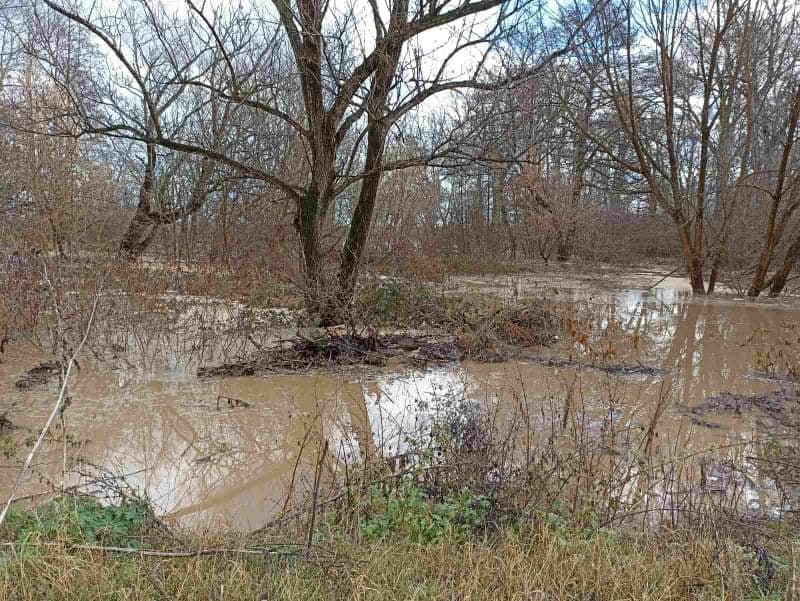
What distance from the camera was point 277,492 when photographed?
4.64 meters

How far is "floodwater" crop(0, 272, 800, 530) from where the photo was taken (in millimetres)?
4699

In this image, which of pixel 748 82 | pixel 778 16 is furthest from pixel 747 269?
pixel 778 16

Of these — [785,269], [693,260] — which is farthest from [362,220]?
[785,269]

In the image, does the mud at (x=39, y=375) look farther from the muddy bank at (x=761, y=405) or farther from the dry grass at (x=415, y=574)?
the muddy bank at (x=761, y=405)

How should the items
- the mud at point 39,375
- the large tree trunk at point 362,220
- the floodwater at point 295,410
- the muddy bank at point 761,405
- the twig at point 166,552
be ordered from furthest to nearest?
the large tree trunk at point 362,220, the mud at point 39,375, the muddy bank at point 761,405, the floodwater at point 295,410, the twig at point 166,552

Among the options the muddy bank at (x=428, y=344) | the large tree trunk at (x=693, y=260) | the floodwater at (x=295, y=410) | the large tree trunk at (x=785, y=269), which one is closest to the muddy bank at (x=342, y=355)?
the muddy bank at (x=428, y=344)

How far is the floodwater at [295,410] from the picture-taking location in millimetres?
4699

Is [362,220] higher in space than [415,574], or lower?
higher

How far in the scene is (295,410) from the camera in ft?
21.5

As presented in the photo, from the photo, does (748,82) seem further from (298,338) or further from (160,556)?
(160,556)

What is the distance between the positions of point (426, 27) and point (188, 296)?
582cm

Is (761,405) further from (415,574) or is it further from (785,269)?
(785,269)

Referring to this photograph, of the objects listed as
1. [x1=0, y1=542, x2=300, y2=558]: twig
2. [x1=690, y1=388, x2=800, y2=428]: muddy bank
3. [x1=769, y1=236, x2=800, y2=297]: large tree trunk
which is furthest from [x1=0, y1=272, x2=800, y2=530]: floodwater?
[x1=769, y1=236, x2=800, y2=297]: large tree trunk

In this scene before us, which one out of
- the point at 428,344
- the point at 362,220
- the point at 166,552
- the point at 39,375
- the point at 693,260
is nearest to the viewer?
the point at 166,552
